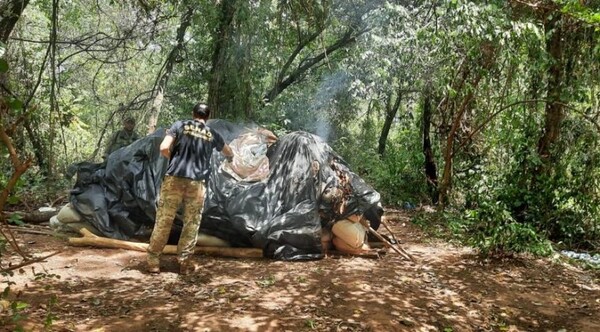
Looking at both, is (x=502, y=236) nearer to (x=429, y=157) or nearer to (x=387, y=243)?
(x=387, y=243)

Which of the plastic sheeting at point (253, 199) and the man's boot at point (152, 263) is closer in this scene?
the man's boot at point (152, 263)

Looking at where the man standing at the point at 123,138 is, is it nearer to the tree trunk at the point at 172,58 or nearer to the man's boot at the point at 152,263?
the tree trunk at the point at 172,58

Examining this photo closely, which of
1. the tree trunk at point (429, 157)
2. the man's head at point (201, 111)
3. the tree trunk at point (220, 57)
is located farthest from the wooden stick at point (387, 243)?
the tree trunk at point (429, 157)

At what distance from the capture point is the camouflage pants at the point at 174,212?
421cm

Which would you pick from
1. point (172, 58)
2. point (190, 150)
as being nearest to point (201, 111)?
point (190, 150)

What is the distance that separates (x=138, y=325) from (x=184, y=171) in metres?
1.48

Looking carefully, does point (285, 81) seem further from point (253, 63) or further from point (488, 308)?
point (488, 308)

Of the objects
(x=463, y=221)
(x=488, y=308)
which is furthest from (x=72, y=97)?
(x=488, y=308)

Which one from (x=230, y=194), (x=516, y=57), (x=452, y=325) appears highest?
(x=516, y=57)

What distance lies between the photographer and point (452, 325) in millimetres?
3502

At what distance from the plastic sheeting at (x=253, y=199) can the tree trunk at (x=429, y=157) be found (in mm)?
3381

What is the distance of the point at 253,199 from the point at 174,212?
3.26ft

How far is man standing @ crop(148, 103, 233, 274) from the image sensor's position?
166 inches

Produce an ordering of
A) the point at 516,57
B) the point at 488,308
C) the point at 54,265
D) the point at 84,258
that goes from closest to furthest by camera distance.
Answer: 1. the point at 488,308
2. the point at 54,265
3. the point at 84,258
4. the point at 516,57
